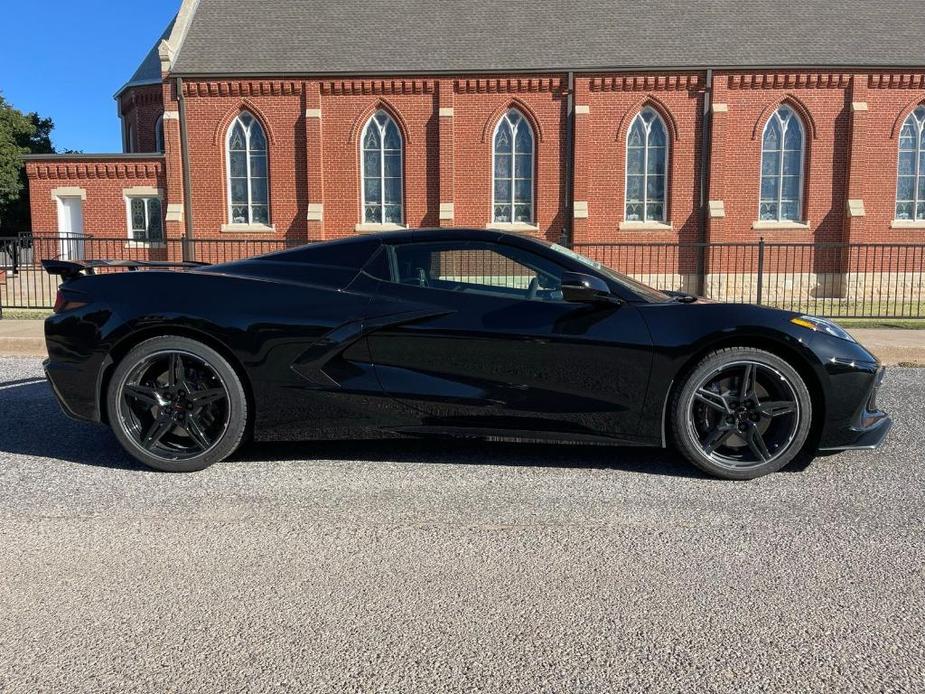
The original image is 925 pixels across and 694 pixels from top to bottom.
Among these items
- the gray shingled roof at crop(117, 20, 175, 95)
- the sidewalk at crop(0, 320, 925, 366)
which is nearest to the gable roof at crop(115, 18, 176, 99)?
the gray shingled roof at crop(117, 20, 175, 95)

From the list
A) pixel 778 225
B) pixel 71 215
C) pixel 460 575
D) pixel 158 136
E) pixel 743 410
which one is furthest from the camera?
pixel 158 136

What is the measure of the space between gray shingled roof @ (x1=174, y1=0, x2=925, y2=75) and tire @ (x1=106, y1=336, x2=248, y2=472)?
1826 cm

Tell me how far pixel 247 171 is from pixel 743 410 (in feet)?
66.2

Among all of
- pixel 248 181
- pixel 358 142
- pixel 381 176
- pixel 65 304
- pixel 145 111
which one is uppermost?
pixel 145 111

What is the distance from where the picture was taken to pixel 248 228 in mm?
21375

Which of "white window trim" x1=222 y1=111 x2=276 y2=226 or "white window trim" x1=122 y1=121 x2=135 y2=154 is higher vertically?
"white window trim" x1=122 y1=121 x2=135 y2=154

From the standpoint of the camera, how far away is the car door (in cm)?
383

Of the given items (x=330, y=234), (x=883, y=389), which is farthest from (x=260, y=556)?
(x=330, y=234)

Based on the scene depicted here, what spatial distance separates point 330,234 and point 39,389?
15.6m

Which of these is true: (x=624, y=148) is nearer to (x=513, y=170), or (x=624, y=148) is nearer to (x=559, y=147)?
(x=559, y=147)

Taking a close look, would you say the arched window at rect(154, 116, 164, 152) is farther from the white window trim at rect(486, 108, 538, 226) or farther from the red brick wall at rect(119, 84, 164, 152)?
the white window trim at rect(486, 108, 538, 226)

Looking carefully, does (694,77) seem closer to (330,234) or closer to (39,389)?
(330,234)

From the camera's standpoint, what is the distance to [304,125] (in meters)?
20.8

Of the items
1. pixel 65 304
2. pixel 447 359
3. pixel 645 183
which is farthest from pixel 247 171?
pixel 447 359
